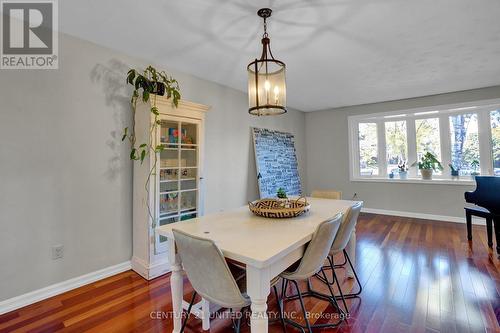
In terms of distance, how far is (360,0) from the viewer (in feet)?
5.86

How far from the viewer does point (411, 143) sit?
187 inches

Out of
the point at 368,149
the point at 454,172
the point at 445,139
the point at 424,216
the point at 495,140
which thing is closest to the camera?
the point at 495,140

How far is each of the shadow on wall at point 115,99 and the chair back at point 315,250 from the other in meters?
2.05

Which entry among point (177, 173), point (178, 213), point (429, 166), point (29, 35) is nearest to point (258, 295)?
point (178, 213)

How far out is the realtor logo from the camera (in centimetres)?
188

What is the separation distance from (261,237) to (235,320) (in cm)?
82

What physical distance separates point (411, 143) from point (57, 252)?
226 inches

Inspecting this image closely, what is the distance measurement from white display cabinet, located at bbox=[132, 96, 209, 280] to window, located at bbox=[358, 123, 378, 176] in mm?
3921

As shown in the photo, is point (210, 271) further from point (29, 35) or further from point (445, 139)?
point (445, 139)

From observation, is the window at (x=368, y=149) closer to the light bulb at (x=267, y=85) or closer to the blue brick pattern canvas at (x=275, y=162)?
the blue brick pattern canvas at (x=275, y=162)

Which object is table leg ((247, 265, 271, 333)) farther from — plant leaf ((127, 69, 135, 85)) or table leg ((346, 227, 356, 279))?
plant leaf ((127, 69, 135, 85))

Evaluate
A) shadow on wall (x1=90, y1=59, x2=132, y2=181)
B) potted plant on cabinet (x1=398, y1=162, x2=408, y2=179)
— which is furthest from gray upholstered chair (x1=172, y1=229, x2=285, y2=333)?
potted plant on cabinet (x1=398, y1=162, x2=408, y2=179)

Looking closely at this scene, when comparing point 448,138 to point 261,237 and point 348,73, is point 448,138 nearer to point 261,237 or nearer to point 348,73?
point 348,73

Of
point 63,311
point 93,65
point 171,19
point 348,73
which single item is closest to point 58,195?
point 63,311
